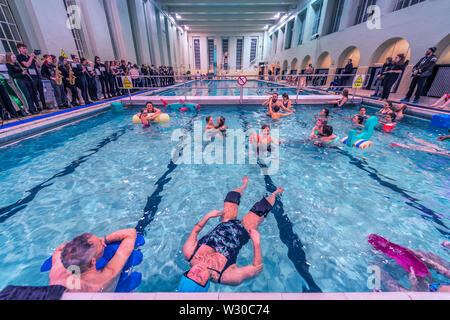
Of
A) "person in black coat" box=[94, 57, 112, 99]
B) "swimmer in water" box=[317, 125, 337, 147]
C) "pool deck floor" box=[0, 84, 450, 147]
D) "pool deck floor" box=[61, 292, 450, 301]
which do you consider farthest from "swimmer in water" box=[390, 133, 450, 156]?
"person in black coat" box=[94, 57, 112, 99]

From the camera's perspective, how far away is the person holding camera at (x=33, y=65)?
6.11 meters

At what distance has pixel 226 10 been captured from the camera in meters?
22.9

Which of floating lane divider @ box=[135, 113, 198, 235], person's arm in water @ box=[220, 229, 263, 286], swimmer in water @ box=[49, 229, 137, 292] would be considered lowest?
floating lane divider @ box=[135, 113, 198, 235]

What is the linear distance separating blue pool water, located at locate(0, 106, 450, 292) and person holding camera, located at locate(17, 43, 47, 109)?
2.58m

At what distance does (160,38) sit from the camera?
900 inches

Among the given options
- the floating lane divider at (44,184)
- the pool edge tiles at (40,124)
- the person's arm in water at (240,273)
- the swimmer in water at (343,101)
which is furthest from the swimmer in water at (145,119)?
the swimmer in water at (343,101)

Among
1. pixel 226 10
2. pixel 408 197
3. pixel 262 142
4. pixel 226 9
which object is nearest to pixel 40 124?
pixel 262 142

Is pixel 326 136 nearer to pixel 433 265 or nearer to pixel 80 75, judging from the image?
pixel 433 265

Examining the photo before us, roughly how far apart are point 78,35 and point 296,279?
1441cm

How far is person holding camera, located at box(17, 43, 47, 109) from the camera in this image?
6110 millimetres

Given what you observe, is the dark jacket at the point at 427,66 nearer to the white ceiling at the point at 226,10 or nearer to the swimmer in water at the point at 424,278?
the swimmer in water at the point at 424,278

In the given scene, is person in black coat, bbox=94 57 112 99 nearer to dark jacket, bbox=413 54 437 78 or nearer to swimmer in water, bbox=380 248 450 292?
swimmer in water, bbox=380 248 450 292

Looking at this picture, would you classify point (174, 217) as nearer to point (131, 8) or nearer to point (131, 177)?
point (131, 177)
